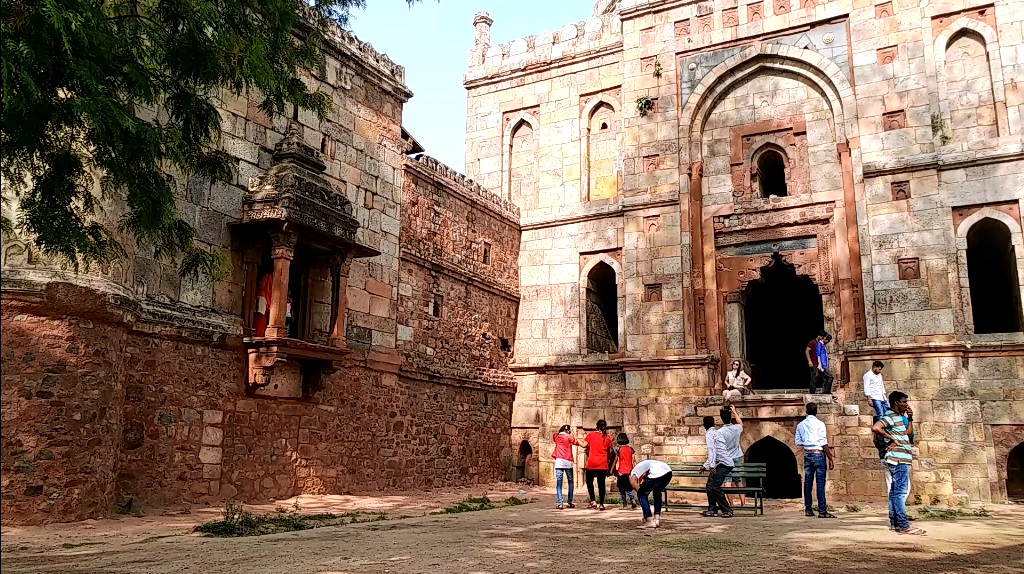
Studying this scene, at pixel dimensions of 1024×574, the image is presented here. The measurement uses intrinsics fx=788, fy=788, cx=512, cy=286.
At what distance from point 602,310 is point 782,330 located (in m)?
5.50

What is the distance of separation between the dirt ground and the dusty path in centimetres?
1

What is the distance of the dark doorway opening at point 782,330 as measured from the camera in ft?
66.2

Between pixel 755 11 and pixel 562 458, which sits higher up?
pixel 755 11

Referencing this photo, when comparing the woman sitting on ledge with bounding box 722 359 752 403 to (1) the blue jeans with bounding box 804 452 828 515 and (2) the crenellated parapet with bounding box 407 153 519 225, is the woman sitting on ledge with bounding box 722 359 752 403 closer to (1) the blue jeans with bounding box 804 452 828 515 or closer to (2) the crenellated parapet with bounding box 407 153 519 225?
(1) the blue jeans with bounding box 804 452 828 515

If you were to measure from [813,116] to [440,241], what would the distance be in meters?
8.01

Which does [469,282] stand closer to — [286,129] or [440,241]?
[440,241]

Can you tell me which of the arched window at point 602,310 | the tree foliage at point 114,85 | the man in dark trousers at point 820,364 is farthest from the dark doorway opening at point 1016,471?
the tree foliage at point 114,85

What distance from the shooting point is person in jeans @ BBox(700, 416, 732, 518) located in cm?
1002

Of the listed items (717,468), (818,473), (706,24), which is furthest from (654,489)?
(706,24)

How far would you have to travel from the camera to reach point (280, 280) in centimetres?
1088

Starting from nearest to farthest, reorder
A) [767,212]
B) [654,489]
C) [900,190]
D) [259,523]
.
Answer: [259,523], [654,489], [900,190], [767,212]

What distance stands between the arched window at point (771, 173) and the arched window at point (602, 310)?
12.3ft

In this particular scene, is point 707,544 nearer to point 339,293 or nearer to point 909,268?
point 339,293

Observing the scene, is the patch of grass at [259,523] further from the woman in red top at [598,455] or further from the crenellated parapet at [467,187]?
the crenellated parapet at [467,187]
